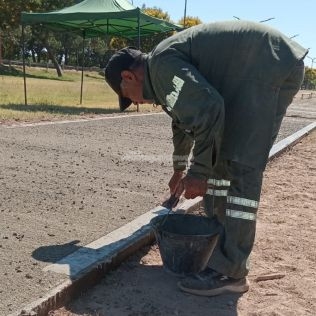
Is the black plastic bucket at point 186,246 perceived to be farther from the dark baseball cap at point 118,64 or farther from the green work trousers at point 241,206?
the dark baseball cap at point 118,64

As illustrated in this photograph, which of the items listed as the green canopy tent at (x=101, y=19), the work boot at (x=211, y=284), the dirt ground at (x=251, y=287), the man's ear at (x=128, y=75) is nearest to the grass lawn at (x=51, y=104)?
the green canopy tent at (x=101, y=19)

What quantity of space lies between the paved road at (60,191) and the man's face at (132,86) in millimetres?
1181

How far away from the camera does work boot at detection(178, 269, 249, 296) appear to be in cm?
324

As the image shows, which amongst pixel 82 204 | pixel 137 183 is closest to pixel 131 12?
pixel 137 183

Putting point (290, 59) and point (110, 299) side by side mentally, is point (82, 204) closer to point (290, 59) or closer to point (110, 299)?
point (110, 299)

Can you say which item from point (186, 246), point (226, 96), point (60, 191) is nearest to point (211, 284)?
point (186, 246)

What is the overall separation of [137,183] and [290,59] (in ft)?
9.73

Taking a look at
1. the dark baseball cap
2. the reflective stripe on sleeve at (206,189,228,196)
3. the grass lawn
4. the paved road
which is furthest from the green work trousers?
the grass lawn

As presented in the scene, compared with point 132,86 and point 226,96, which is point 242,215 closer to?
point 226,96

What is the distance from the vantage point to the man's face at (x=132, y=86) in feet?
10.1

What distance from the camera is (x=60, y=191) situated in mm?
5062

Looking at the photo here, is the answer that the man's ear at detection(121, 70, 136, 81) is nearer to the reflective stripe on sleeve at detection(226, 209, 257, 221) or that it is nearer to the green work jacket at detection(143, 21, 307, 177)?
the green work jacket at detection(143, 21, 307, 177)

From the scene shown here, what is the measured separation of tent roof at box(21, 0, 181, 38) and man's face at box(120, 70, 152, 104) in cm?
Answer: 1124

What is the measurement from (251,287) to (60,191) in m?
2.33
